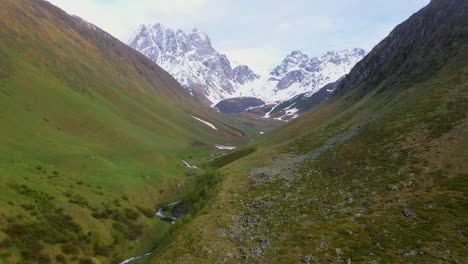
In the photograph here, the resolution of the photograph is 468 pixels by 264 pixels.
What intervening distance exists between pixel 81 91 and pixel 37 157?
269ft

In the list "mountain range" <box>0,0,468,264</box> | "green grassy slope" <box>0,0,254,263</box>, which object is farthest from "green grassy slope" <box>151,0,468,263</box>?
"green grassy slope" <box>0,0,254,263</box>

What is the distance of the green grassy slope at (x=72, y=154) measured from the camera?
108 ft

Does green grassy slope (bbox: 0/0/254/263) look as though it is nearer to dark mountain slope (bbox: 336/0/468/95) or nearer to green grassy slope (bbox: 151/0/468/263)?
green grassy slope (bbox: 151/0/468/263)

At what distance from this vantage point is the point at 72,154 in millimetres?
65188

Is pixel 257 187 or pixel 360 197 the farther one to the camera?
pixel 257 187

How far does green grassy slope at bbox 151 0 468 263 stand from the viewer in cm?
2478

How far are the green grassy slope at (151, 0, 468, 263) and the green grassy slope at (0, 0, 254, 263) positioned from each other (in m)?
12.2

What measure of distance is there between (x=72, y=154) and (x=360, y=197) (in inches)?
2536

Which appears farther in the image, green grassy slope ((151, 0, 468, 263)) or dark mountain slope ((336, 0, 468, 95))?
dark mountain slope ((336, 0, 468, 95))

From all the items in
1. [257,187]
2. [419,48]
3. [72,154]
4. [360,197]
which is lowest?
[360,197]

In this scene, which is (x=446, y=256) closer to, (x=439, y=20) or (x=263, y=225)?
(x=263, y=225)

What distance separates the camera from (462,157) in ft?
116

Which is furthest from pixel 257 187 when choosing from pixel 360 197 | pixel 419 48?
pixel 419 48

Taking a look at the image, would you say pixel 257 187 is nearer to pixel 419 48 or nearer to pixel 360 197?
pixel 360 197
